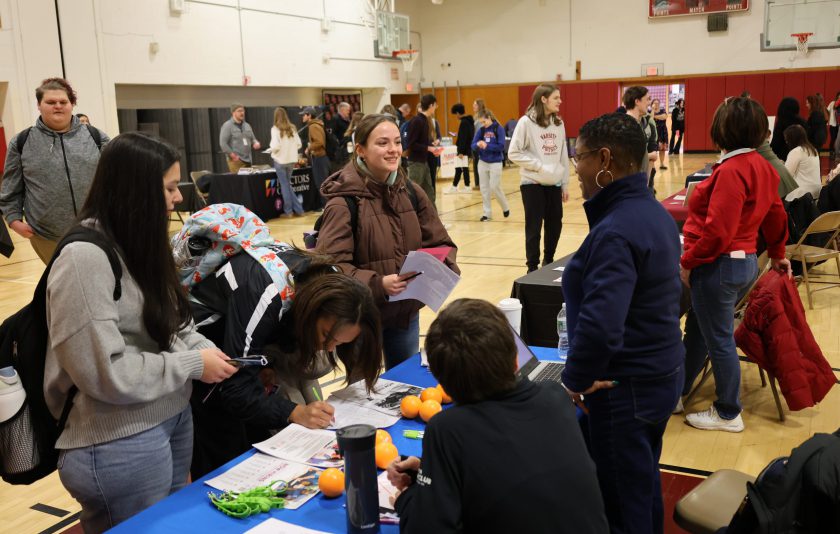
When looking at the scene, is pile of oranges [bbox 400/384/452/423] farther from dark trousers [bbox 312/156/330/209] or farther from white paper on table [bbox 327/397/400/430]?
dark trousers [bbox 312/156/330/209]

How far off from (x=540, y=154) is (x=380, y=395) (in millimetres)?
4140

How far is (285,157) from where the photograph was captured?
38.1ft

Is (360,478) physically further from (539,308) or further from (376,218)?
(539,308)

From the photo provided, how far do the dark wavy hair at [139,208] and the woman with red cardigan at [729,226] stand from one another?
2495 millimetres

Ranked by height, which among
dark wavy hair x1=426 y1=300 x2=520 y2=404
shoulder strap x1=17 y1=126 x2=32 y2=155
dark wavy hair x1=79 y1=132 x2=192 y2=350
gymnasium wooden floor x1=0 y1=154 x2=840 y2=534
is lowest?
gymnasium wooden floor x1=0 y1=154 x2=840 y2=534

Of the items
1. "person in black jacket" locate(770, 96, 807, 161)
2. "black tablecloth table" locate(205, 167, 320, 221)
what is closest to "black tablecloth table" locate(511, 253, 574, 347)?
"person in black jacket" locate(770, 96, 807, 161)

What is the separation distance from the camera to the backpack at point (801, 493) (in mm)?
1459

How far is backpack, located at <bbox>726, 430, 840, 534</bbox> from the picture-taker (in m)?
1.46

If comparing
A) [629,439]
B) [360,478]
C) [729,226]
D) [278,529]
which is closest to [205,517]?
[278,529]

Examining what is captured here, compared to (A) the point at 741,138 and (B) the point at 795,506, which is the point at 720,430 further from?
(B) the point at 795,506

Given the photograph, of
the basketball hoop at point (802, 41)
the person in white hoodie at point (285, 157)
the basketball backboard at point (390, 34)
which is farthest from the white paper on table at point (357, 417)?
the basketball hoop at point (802, 41)

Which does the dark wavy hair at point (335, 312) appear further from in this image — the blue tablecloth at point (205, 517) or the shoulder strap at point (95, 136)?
the shoulder strap at point (95, 136)

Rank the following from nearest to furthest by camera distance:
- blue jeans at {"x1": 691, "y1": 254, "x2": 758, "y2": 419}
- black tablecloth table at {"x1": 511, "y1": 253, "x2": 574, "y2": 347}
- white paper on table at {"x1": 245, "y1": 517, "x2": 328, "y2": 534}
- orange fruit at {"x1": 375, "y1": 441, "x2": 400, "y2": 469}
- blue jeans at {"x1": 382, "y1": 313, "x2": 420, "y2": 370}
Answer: white paper on table at {"x1": 245, "y1": 517, "x2": 328, "y2": 534} < orange fruit at {"x1": 375, "y1": 441, "x2": 400, "y2": 469} < blue jeans at {"x1": 382, "y1": 313, "x2": 420, "y2": 370} < blue jeans at {"x1": 691, "y1": 254, "x2": 758, "y2": 419} < black tablecloth table at {"x1": 511, "y1": 253, "x2": 574, "y2": 347}

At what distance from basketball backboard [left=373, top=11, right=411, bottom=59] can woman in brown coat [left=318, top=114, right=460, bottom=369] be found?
16.4m
